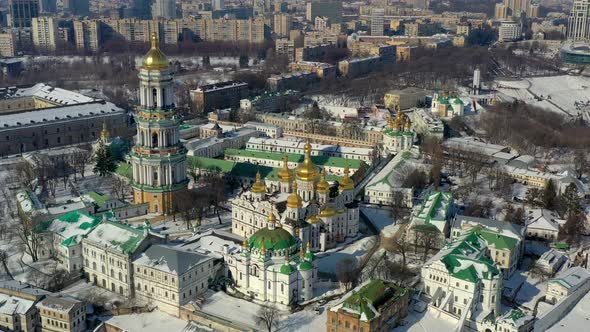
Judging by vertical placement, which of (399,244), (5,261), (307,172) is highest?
(307,172)

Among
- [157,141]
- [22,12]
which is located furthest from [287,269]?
[22,12]

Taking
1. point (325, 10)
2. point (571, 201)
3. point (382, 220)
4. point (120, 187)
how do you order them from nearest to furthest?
point (571, 201) → point (382, 220) → point (120, 187) → point (325, 10)

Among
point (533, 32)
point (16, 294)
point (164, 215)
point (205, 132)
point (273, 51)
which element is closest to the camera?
point (16, 294)

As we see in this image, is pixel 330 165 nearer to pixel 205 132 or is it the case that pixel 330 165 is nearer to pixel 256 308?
pixel 205 132

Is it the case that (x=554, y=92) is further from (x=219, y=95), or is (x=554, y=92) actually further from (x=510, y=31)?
(x=510, y=31)

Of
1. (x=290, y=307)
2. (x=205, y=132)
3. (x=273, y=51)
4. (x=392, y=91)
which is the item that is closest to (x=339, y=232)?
(x=290, y=307)

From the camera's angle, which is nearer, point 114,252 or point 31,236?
point 114,252

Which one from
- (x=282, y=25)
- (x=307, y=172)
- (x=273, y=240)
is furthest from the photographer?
(x=282, y=25)

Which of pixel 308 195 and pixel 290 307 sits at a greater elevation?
pixel 308 195
